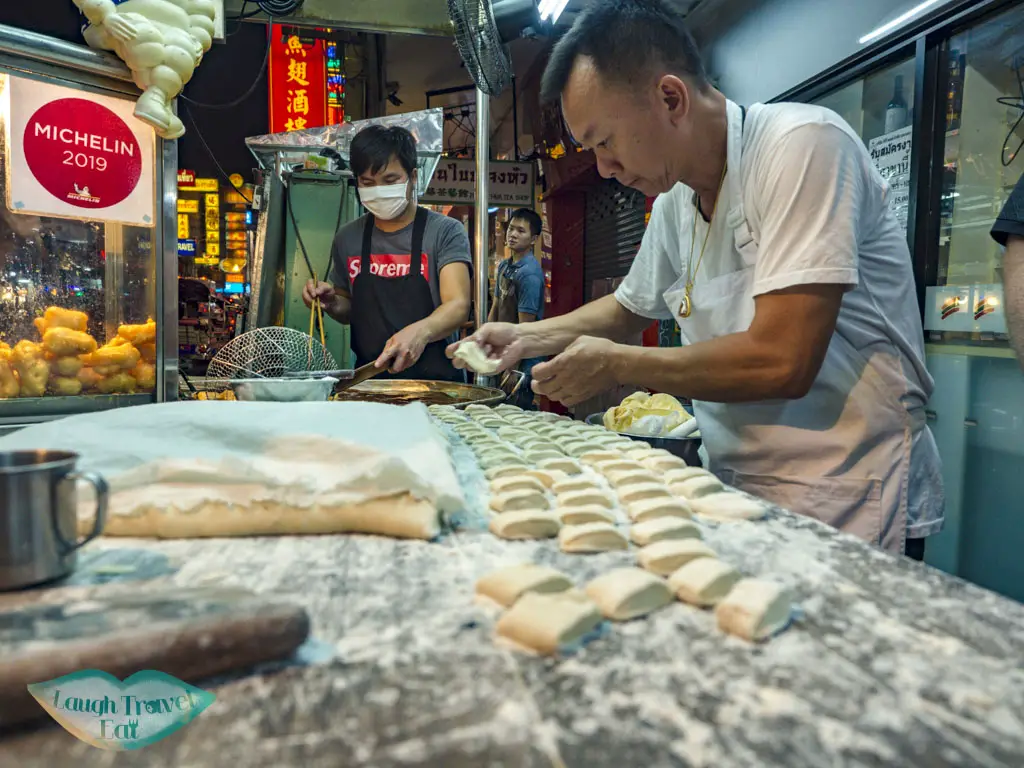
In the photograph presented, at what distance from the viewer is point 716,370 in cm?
146

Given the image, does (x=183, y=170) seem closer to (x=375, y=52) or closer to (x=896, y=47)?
(x=375, y=52)

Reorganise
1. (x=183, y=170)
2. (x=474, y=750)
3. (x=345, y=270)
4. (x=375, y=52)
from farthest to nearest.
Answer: (x=183, y=170)
(x=375, y=52)
(x=345, y=270)
(x=474, y=750)

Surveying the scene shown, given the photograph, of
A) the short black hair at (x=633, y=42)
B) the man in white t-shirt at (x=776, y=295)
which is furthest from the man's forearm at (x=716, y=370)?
the short black hair at (x=633, y=42)

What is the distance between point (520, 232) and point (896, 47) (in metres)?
3.43

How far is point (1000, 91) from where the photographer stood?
2986 millimetres

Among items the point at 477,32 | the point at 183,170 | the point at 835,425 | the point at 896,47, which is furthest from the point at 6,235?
the point at 183,170

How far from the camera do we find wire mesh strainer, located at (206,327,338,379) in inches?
99.5

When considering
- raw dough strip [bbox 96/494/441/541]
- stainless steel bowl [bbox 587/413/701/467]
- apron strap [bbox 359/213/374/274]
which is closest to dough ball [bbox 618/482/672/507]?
raw dough strip [bbox 96/494/441/541]

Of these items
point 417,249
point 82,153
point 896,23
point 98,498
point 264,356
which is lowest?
point 98,498

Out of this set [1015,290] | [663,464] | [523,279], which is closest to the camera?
[663,464]

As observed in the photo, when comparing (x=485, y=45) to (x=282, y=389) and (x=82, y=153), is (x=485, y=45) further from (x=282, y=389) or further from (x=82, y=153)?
(x=282, y=389)

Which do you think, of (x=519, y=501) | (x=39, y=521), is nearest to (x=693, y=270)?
(x=519, y=501)

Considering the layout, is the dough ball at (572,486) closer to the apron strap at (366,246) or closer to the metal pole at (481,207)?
the metal pole at (481,207)

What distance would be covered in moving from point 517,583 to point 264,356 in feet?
7.00
